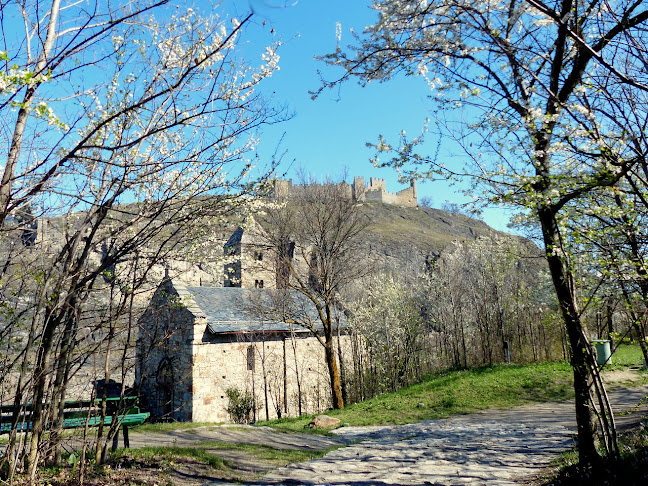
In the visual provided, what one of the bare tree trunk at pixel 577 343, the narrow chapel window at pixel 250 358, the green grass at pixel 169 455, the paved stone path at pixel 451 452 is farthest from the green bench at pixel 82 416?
the narrow chapel window at pixel 250 358

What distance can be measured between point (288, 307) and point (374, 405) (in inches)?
162

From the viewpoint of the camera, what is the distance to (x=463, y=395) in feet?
41.4

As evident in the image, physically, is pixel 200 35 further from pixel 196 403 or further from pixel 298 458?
pixel 196 403

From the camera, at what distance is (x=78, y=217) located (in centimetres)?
486

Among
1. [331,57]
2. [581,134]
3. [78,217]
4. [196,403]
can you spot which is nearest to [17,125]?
[78,217]

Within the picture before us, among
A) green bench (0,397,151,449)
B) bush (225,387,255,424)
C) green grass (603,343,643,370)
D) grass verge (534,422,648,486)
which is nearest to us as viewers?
grass verge (534,422,648,486)

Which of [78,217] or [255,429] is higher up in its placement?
[78,217]

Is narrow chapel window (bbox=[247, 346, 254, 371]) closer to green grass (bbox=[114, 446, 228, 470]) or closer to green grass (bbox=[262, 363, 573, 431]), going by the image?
green grass (bbox=[262, 363, 573, 431])

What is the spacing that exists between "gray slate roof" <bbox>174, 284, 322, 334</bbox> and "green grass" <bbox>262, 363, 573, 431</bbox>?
139 inches

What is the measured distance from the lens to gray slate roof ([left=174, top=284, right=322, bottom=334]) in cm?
1460

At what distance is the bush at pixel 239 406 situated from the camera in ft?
50.2

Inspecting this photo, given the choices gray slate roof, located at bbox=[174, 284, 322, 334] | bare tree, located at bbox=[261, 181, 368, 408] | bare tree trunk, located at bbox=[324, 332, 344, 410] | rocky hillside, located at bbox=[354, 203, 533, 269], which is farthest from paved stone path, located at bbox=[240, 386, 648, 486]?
rocky hillside, located at bbox=[354, 203, 533, 269]

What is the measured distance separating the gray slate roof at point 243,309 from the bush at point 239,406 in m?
2.19

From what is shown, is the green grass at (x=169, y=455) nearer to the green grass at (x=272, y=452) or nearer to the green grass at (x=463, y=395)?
Result: the green grass at (x=272, y=452)
